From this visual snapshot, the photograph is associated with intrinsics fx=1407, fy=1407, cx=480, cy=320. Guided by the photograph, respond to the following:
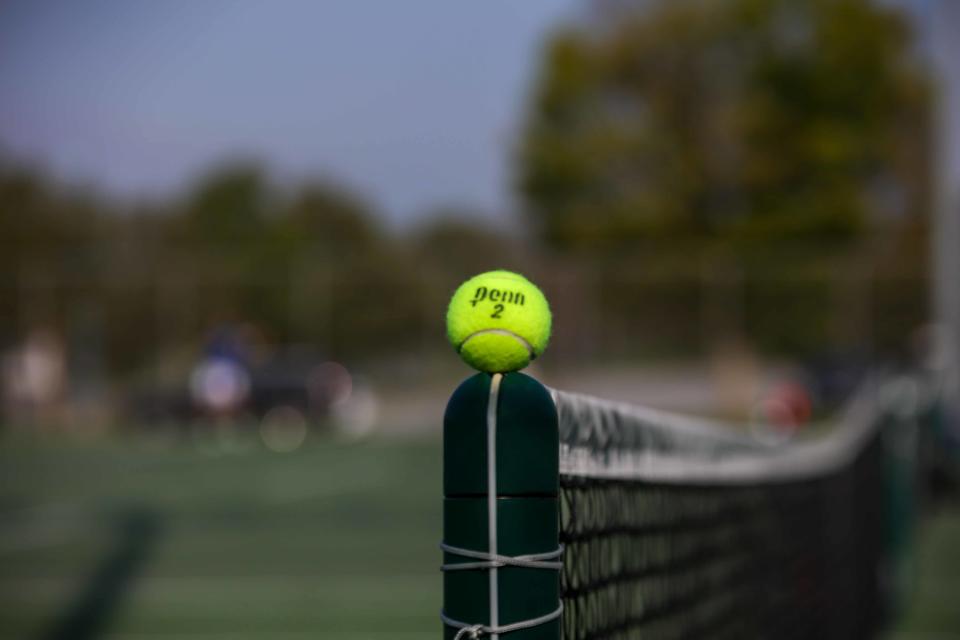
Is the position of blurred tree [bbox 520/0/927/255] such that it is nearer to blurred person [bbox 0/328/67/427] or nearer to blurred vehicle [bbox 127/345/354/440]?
blurred vehicle [bbox 127/345/354/440]

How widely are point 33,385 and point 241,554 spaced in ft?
52.2

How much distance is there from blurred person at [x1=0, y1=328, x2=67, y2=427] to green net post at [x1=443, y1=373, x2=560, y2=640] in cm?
2354

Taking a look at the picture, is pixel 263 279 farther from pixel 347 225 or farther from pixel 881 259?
pixel 347 225

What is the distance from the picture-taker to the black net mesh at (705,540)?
223cm

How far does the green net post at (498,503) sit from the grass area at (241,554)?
5231 mm

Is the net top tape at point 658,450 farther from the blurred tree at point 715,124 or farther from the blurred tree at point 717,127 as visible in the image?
the blurred tree at point 715,124

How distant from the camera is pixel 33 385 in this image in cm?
2422

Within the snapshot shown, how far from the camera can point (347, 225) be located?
42281 mm

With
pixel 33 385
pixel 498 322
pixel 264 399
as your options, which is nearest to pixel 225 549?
pixel 498 322

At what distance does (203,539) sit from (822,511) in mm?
6240

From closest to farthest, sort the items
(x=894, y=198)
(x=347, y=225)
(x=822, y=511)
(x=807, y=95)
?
(x=822, y=511) → (x=807, y=95) → (x=894, y=198) → (x=347, y=225)

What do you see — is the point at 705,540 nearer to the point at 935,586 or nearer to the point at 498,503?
the point at 498,503

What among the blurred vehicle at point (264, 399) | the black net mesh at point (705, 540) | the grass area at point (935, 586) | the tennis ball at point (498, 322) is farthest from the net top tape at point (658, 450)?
the blurred vehicle at point (264, 399)

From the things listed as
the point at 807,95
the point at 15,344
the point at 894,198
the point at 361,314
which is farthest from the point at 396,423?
the point at 894,198
